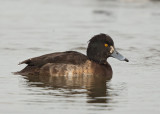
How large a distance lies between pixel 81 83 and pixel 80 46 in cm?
605

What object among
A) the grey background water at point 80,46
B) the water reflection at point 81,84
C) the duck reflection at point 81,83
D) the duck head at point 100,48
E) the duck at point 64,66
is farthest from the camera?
the duck head at point 100,48

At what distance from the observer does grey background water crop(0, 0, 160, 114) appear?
9109mm

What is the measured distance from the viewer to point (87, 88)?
10.8 metres

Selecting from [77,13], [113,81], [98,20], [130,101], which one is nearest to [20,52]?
[113,81]

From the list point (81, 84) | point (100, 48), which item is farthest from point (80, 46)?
point (81, 84)

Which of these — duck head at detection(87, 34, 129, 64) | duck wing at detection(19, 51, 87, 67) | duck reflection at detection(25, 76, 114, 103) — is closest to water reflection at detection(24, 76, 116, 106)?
duck reflection at detection(25, 76, 114, 103)

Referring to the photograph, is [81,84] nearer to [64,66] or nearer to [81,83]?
[81,83]

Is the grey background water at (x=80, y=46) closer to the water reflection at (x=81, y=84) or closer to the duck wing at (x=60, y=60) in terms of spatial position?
the water reflection at (x=81, y=84)

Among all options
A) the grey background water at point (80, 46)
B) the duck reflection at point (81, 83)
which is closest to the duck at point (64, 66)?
the duck reflection at point (81, 83)

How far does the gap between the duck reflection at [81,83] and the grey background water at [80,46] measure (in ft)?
0.12

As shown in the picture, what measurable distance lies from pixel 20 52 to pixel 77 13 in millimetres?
11480

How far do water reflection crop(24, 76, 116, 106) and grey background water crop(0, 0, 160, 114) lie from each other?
21 mm

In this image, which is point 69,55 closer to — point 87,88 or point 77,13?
point 87,88

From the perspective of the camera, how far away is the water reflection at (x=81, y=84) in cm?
989
